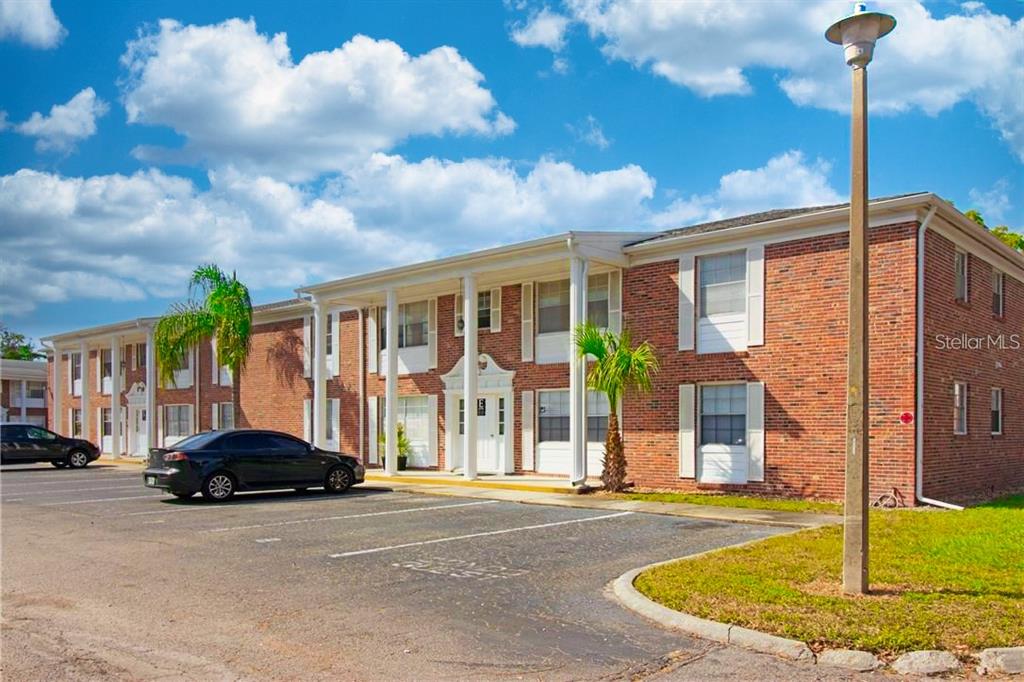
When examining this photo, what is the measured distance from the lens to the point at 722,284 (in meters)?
18.3

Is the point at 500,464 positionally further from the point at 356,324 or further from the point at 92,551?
the point at 92,551

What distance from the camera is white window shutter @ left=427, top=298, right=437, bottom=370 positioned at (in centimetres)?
2542

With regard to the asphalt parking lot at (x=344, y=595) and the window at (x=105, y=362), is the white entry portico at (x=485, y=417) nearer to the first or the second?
the asphalt parking lot at (x=344, y=595)

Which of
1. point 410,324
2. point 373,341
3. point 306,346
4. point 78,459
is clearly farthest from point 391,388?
point 78,459

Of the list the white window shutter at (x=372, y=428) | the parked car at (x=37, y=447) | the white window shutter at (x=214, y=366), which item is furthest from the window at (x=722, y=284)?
the parked car at (x=37, y=447)

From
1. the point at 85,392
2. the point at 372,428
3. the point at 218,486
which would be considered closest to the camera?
the point at 218,486

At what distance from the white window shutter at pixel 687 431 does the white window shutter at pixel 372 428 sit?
11265 millimetres

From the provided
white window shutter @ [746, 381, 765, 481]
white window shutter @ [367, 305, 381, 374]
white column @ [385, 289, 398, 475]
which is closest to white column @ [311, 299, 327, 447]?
white window shutter @ [367, 305, 381, 374]

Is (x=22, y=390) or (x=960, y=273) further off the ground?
(x=960, y=273)

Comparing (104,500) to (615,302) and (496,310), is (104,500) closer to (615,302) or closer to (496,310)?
(496,310)

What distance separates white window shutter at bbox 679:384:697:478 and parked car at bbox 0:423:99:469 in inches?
882

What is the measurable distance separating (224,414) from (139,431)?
7147mm

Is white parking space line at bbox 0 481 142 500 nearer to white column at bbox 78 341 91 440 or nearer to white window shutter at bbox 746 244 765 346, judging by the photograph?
white window shutter at bbox 746 244 765 346

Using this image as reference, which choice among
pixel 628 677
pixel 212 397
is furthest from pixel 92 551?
pixel 212 397
